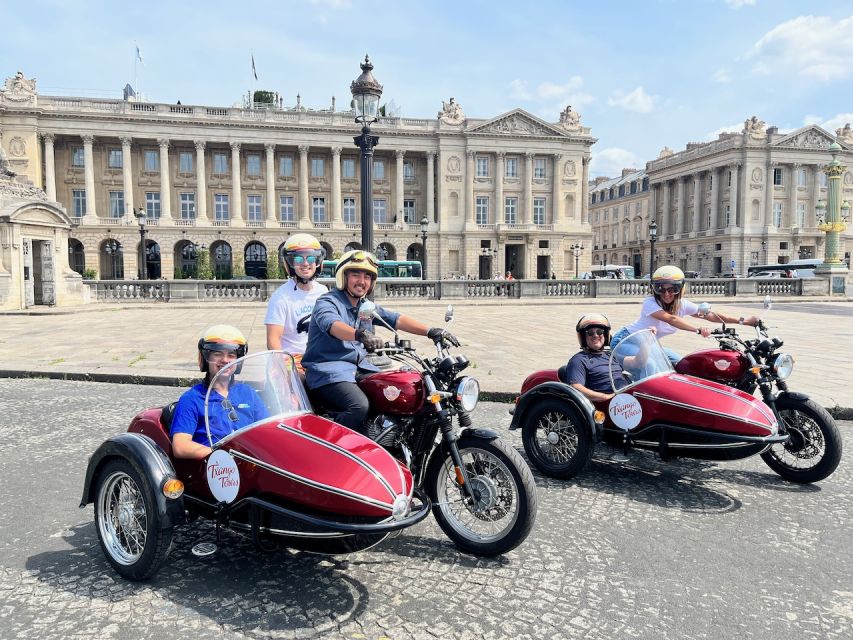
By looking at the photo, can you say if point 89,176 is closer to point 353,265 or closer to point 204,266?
point 204,266

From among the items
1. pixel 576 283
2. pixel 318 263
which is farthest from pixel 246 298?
pixel 318 263

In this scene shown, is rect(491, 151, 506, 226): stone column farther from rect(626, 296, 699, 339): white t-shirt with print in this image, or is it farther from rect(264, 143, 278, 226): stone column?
rect(626, 296, 699, 339): white t-shirt with print

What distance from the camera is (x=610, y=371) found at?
493cm

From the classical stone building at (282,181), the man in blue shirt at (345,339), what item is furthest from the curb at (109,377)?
the classical stone building at (282,181)

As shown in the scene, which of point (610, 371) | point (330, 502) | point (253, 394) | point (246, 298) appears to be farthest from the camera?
point (246, 298)

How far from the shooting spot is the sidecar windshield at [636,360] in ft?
15.9

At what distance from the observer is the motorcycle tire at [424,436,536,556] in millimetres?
3305

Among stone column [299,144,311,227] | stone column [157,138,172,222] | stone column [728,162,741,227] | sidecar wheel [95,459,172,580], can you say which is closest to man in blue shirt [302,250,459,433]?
sidecar wheel [95,459,172,580]

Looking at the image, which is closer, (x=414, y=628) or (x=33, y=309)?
(x=414, y=628)

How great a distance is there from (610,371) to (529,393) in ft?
2.16

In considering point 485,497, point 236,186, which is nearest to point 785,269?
point 236,186

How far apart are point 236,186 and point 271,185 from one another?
3377 millimetres

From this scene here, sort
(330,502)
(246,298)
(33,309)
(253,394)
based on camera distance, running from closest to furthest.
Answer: (330,502) → (253,394) → (33,309) → (246,298)

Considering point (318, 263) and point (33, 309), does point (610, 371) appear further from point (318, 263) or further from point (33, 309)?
point (33, 309)
